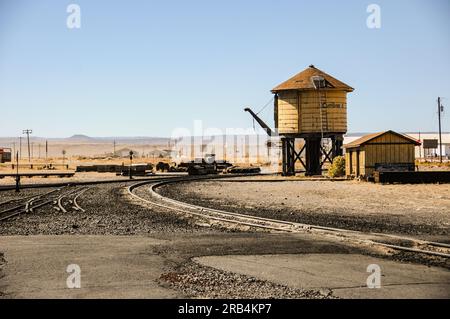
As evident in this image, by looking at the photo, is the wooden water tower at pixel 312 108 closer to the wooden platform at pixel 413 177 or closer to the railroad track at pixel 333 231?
the wooden platform at pixel 413 177

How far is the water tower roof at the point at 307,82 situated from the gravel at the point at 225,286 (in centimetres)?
3354

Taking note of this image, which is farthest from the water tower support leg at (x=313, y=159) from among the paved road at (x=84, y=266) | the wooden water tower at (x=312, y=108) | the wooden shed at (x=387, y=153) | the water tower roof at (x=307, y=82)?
the paved road at (x=84, y=266)

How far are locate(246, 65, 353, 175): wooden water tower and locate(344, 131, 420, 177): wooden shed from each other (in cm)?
692

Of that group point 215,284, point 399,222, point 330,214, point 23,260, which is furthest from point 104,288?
point 330,214

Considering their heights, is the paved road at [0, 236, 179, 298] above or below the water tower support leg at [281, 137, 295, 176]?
below

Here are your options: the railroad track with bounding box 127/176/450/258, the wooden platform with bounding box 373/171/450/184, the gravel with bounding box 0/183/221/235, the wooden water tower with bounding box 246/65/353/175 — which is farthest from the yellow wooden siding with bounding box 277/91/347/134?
the railroad track with bounding box 127/176/450/258

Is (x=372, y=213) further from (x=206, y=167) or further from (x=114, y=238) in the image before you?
(x=206, y=167)

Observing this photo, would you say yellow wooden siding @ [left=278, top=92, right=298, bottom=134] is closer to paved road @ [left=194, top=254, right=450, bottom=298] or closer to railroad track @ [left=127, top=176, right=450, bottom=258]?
railroad track @ [left=127, top=176, right=450, bottom=258]

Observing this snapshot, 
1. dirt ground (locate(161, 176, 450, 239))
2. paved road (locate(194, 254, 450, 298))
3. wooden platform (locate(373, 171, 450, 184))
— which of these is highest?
wooden platform (locate(373, 171, 450, 184))

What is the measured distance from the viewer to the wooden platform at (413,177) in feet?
100

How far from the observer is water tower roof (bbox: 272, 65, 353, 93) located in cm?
4065

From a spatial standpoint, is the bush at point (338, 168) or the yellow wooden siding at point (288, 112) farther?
the yellow wooden siding at point (288, 112)

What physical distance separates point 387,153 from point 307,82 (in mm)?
10080
